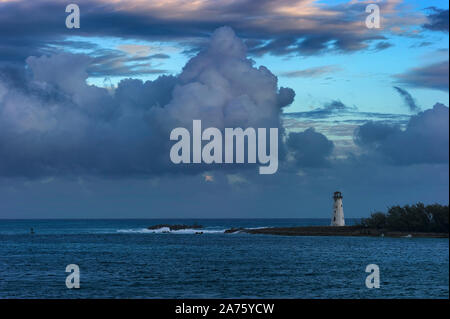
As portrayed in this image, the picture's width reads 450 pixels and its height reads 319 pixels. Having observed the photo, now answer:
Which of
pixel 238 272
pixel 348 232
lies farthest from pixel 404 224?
pixel 238 272

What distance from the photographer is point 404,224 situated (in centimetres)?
14062

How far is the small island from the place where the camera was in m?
134

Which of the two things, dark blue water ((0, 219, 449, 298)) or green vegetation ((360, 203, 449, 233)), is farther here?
green vegetation ((360, 203, 449, 233))

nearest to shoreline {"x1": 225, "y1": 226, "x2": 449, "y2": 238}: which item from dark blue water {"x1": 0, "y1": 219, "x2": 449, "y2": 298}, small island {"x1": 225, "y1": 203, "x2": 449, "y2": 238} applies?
small island {"x1": 225, "y1": 203, "x2": 449, "y2": 238}

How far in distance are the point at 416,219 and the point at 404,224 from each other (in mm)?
3225

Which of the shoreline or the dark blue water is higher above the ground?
the shoreline

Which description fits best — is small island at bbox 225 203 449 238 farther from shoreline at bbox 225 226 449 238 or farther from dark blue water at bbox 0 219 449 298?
dark blue water at bbox 0 219 449 298

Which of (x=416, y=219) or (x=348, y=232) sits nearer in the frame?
(x=416, y=219)

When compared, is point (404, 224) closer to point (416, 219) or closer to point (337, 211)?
point (416, 219)

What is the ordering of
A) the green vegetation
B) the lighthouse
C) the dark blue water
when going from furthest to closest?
the lighthouse < the green vegetation < the dark blue water

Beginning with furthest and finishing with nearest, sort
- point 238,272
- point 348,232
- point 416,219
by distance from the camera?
point 348,232 < point 416,219 < point 238,272

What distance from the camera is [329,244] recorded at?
405ft
